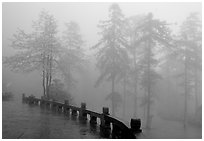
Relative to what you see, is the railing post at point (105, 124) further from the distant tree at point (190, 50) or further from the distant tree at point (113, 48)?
the distant tree at point (190, 50)

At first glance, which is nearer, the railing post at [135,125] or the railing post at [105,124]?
the railing post at [135,125]

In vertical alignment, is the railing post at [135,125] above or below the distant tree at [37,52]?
below

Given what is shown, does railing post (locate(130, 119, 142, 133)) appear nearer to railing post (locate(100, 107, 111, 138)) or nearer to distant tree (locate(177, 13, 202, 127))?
railing post (locate(100, 107, 111, 138))

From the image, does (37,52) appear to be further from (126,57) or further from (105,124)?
(105,124)

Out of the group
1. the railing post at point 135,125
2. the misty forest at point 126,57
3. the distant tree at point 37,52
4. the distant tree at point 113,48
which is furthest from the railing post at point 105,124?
the distant tree at point 37,52

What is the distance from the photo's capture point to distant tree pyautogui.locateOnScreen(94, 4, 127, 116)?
30516 millimetres

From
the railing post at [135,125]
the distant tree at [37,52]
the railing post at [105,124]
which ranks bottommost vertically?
the railing post at [105,124]

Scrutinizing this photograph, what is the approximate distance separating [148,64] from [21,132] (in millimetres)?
19514

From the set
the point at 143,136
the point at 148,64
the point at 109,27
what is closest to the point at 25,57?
the point at 109,27

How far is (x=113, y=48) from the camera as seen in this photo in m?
31.1

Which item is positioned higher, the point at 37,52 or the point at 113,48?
the point at 113,48

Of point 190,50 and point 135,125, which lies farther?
point 190,50

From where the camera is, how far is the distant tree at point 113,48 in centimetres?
3052

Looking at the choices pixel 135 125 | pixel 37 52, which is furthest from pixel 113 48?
pixel 135 125
